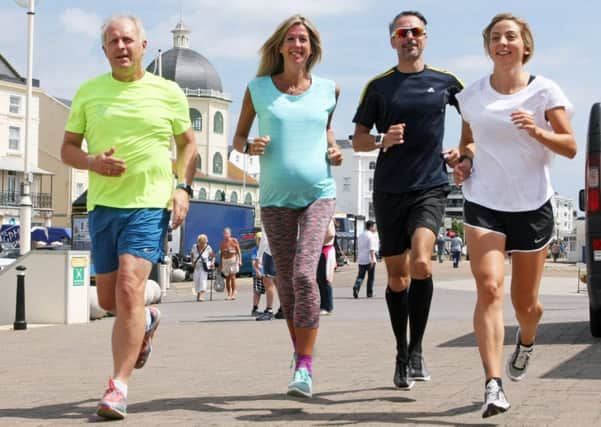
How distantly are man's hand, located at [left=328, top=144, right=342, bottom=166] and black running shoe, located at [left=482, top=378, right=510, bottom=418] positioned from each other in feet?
5.81

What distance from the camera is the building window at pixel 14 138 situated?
86.2 m

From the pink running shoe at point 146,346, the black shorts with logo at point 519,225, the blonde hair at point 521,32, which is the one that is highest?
the blonde hair at point 521,32

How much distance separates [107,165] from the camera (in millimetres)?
6180

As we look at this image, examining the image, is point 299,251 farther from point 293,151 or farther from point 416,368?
point 416,368

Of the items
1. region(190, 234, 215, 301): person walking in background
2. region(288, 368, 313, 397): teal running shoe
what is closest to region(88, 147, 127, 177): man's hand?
region(288, 368, 313, 397): teal running shoe

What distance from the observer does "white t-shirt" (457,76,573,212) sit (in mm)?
6105

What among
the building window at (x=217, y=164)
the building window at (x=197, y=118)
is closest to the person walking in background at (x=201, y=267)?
→ the building window at (x=197, y=118)

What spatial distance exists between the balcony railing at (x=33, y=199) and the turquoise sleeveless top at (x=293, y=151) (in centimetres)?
→ 7924

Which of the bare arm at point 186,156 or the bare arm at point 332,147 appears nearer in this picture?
the bare arm at point 186,156

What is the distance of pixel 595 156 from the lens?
1098 centimetres

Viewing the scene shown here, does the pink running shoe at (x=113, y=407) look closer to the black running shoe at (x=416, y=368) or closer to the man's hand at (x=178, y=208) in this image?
the man's hand at (x=178, y=208)

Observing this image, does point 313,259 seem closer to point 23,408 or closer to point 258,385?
point 258,385

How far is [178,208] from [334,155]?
40.6 inches

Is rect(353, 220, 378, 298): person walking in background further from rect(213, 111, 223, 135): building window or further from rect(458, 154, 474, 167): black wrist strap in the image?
rect(213, 111, 223, 135): building window
